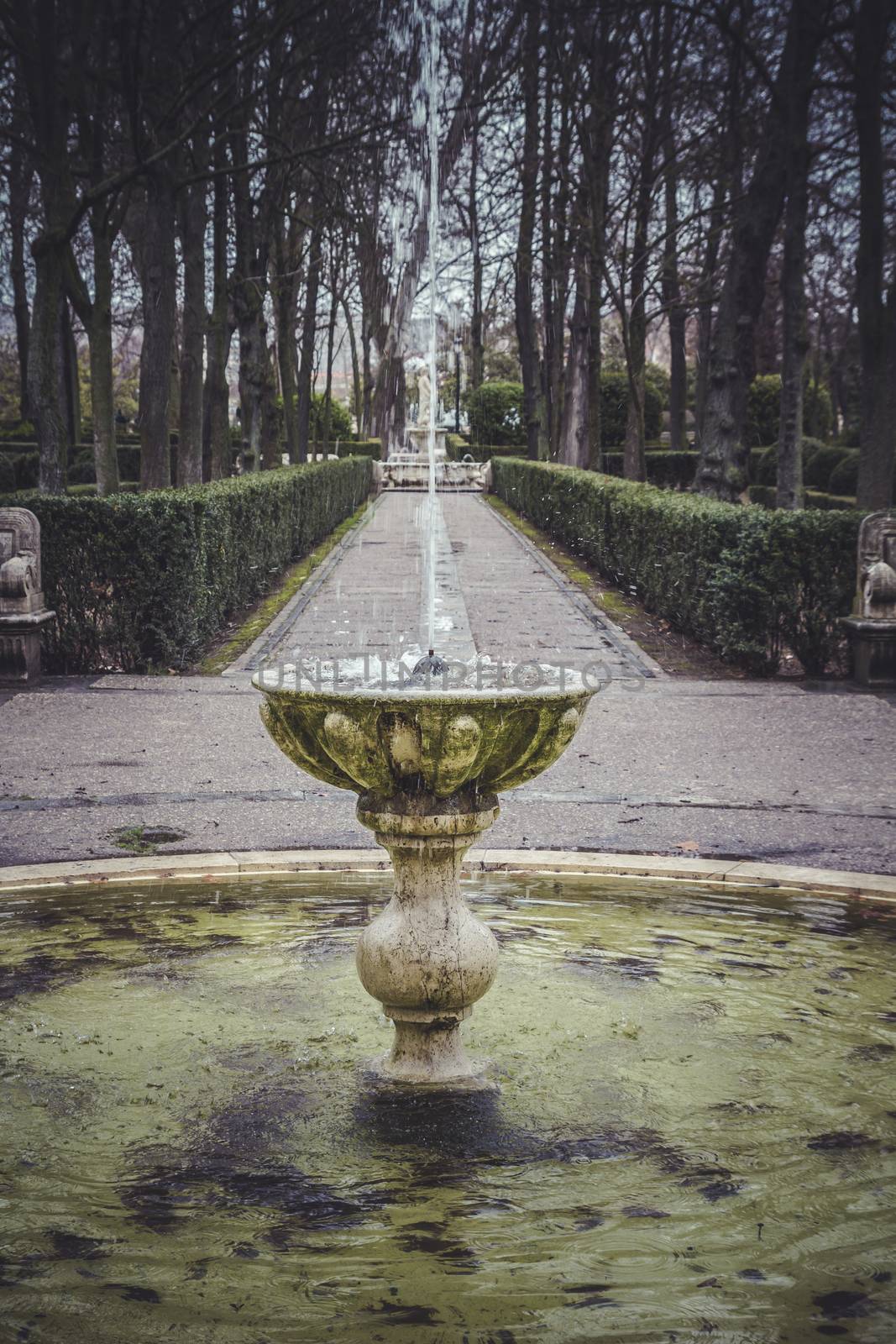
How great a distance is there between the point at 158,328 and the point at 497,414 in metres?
37.6

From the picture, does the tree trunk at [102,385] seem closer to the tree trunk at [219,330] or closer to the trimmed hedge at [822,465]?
the tree trunk at [219,330]

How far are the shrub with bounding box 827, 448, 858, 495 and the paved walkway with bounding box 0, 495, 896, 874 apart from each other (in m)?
19.4

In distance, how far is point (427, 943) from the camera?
3.88 meters

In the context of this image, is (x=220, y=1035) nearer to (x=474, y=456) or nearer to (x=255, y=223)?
(x=255, y=223)

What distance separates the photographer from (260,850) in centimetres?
635

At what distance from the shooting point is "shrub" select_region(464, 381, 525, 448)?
52.5 m

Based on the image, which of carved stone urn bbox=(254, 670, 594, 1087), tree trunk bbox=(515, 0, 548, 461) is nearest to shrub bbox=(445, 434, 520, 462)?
tree trunk bbox=(515, 0, 548, 461)

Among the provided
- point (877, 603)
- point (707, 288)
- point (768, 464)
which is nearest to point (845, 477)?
point (768, 464)

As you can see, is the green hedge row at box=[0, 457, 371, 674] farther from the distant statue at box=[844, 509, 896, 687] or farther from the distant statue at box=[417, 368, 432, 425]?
the distant statue at box=[417, 368, 432, 425]

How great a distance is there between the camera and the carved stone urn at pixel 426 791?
3646mm

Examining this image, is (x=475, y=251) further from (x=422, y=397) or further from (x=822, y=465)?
(x=422, y=397)

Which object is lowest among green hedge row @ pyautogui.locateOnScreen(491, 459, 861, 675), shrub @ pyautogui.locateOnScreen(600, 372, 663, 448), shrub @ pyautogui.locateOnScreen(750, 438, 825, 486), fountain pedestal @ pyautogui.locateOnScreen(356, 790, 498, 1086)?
fountain pedestal @ pyautogui.locateOnScreen(356, 790, 498, 1086)

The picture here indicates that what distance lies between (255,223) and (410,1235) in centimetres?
2163

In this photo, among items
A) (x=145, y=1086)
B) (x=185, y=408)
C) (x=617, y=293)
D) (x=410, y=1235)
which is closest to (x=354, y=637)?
(x=185, y=408)
